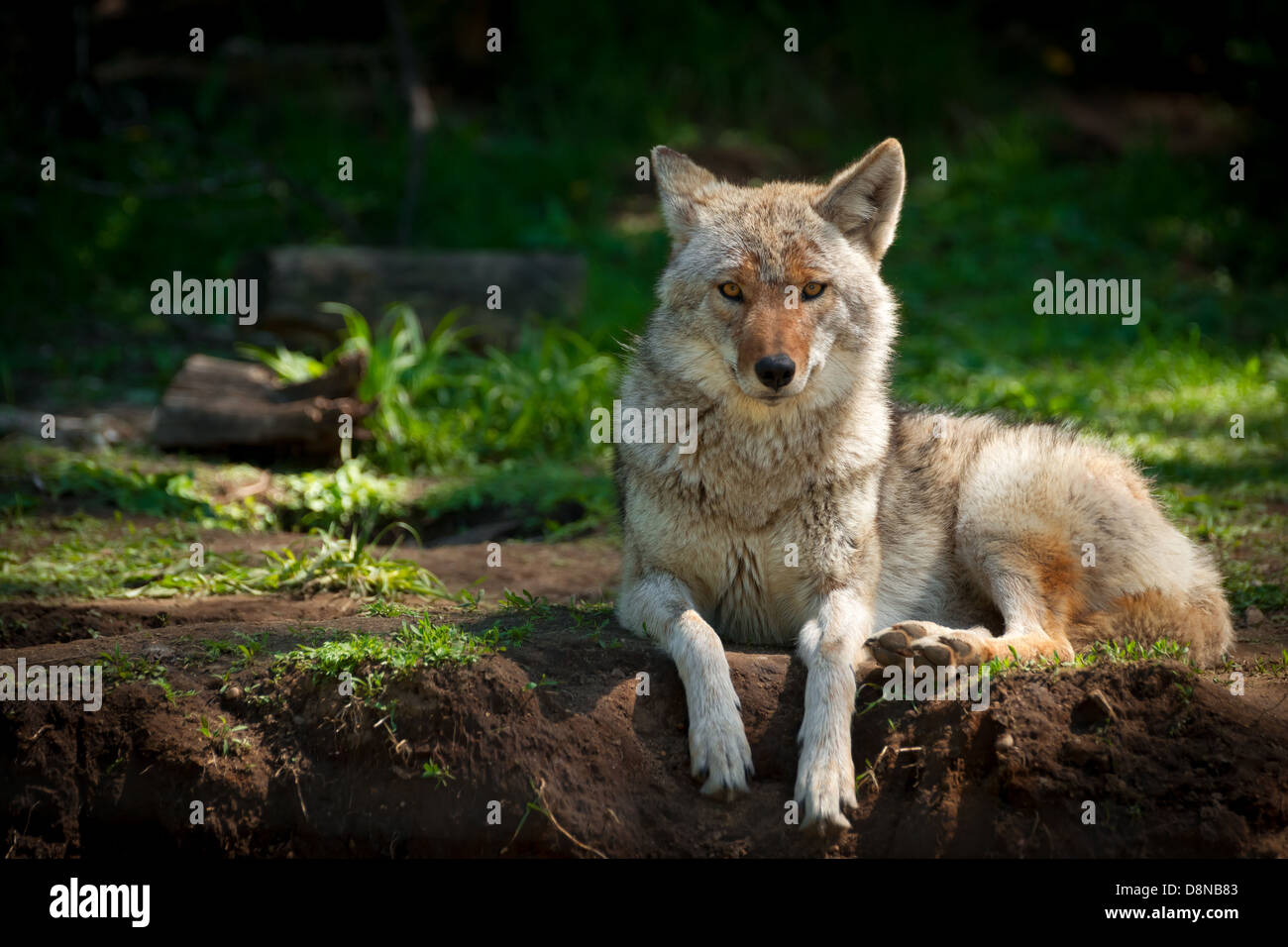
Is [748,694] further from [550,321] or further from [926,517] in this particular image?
[550,321]

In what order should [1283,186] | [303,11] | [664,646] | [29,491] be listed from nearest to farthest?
[664,646] < [29,491] < [1283,186] < [303,11]

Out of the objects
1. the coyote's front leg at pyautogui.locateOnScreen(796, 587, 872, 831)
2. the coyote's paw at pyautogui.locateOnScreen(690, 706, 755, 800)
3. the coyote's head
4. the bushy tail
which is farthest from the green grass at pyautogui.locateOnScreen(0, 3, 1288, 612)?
the coyote's paw at pyautogui.locateOnScreen(690, 706, 755, 800)

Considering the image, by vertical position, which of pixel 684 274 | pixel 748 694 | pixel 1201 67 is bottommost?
pixel 748 694

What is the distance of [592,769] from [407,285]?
619cm

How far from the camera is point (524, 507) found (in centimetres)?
721

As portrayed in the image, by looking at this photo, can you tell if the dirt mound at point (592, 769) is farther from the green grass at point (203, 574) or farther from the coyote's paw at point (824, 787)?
the green grass at point (203, 574)

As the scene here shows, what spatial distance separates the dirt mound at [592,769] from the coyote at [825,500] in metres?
0.34

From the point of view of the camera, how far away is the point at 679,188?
4.96m

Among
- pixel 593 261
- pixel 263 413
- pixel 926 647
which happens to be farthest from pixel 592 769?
pixel 593 261

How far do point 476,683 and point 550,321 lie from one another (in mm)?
5683

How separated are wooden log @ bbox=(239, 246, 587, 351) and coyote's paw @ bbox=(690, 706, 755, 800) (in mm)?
5971

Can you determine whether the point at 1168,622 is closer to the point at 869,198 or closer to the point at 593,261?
the point at 869,198

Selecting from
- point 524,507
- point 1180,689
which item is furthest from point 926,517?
point 524,507

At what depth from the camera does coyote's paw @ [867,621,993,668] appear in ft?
13.3
